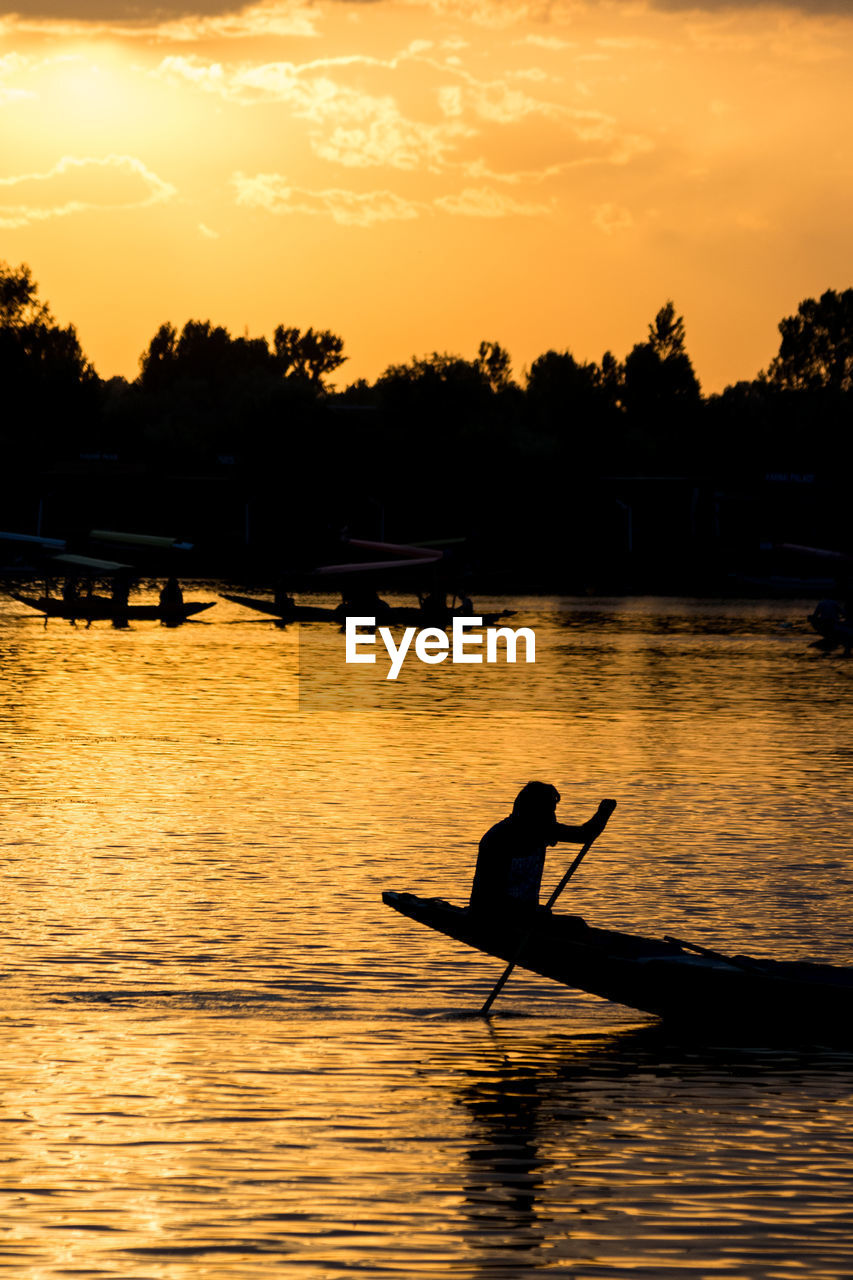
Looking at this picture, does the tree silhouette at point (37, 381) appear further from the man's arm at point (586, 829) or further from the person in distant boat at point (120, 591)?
the man's arm at point (586, 829)

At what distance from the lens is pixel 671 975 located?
1391 centimetres

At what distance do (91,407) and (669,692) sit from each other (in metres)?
118

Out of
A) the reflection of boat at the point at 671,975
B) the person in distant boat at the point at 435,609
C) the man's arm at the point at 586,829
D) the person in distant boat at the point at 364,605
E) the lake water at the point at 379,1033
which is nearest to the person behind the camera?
the lake water at the point at 379,1033

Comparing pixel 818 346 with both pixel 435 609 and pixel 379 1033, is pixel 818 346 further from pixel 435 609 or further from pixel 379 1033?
pixel 379 1033

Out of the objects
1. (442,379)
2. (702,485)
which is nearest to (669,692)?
(702,485)

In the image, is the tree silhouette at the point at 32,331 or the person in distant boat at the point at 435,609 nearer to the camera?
the person in distant boat at the point at 435,609

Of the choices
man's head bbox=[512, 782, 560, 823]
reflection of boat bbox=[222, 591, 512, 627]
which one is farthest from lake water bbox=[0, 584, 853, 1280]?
reflection of boat bbox=[222, 591, 512, 627]

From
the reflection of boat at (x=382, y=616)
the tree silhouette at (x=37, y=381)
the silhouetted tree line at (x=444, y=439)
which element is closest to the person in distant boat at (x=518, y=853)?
the reflection of boat at (x=382, y=616)

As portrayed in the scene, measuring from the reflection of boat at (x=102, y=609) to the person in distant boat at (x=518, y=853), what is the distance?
197ft

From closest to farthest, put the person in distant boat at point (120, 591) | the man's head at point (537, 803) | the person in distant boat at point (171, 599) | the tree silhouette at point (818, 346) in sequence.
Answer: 1. the man's head at point (537, 803)
2. the person in distant boat at point (120, 591)
3. the person in distant boat at point (171, 599)
4. the tree silhouette at point (818, 346)

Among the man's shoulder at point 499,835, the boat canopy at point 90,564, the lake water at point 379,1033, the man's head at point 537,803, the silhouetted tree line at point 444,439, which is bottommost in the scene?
the lake water at point 379,1033

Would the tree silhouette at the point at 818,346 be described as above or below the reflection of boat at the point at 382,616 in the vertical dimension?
above

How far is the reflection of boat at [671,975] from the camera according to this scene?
1356 centimetres

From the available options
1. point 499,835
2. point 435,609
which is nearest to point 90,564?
point 435,609
